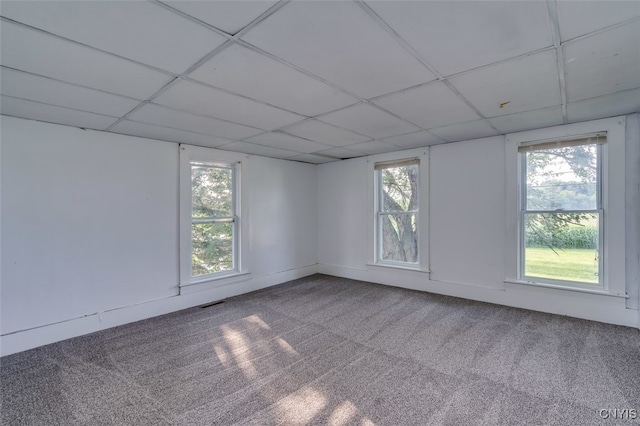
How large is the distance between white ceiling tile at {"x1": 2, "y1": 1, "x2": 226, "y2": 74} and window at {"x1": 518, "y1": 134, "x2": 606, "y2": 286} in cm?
387

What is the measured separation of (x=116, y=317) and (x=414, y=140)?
4346 mm

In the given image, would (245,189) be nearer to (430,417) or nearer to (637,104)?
(430,417)

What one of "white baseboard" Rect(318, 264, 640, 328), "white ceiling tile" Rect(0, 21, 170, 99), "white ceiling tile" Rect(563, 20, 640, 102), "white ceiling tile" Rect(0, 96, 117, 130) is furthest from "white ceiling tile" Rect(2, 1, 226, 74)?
"white baseboard" Rect(318, 264, 640, 328)

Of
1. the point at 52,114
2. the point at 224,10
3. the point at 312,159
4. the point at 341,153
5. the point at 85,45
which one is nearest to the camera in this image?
the point at 224,10

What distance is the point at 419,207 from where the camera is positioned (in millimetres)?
4438

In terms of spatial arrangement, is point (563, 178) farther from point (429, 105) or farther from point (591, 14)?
point (591, 14)

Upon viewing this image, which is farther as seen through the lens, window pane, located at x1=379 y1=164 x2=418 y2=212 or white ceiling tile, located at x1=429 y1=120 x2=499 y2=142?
window pane, located at x1=379 y1=164 x2=418 y2=212

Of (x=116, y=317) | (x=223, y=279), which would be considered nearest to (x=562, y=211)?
(x=223, y=279)

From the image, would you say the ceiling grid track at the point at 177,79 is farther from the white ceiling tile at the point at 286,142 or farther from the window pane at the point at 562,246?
the window pane at the point at 562,246

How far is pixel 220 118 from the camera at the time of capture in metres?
2.86

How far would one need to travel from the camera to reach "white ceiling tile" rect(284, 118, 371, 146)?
3.16 metres

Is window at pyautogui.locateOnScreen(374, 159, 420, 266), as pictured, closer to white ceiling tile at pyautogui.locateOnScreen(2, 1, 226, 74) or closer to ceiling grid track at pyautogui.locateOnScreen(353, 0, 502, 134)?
ceiling grid track at pyautogui.locateOnScreen(353, 0, 502, 134)

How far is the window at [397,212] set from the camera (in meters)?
4.59

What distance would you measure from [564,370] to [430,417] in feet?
4.37
